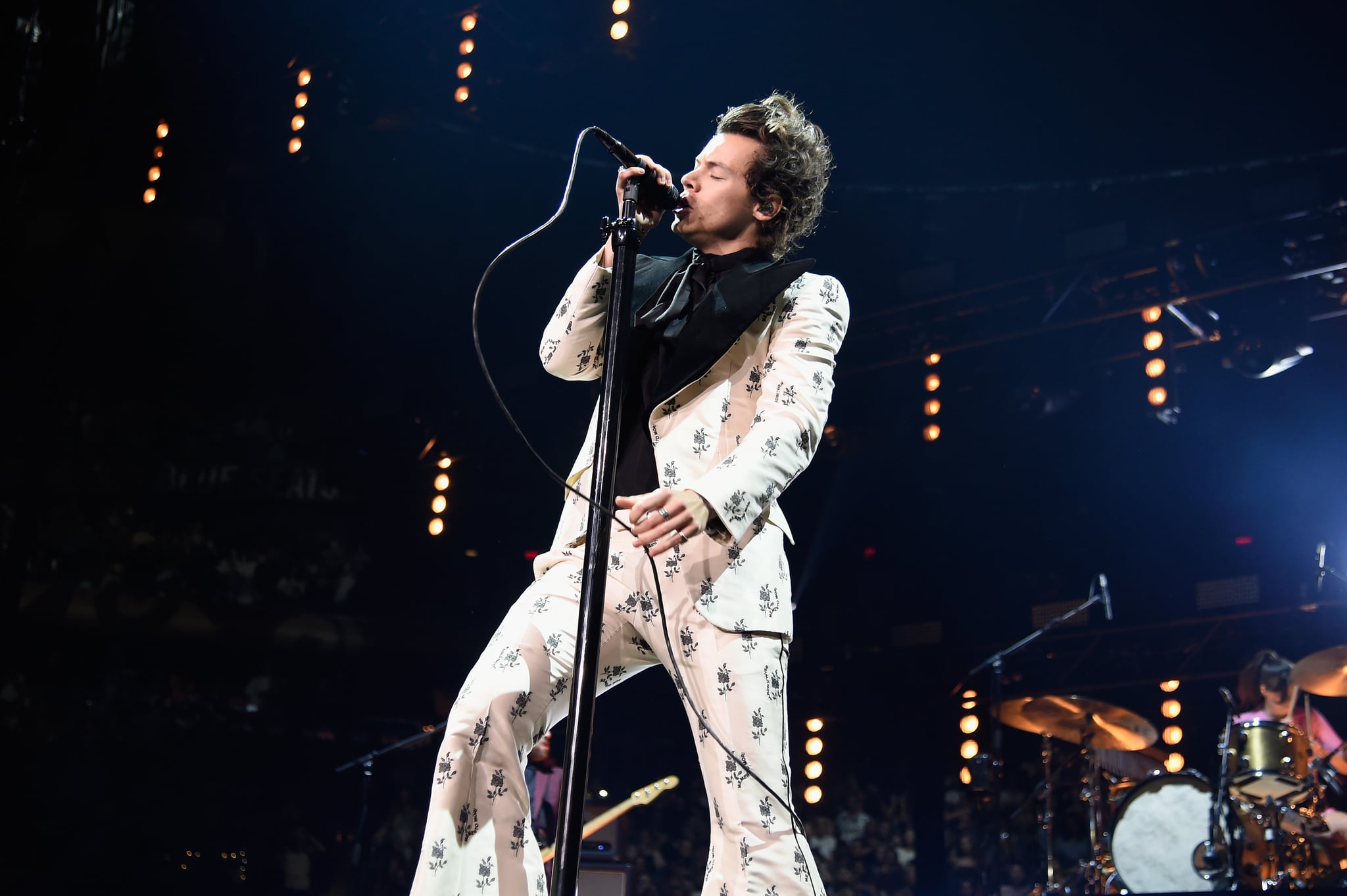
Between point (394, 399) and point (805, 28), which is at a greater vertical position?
point (805, 28)

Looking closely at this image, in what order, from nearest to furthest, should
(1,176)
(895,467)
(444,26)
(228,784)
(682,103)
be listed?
(1,176), (444,26), (682,103), (228,784), (895,467)

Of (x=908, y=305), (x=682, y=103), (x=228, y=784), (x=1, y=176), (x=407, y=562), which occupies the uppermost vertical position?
(x=682, y=103)

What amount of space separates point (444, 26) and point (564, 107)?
62 cm

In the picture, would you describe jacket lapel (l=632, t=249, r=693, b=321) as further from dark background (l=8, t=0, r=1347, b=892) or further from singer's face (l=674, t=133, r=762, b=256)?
dark background (l=8, t=0, r=1347, b=892)

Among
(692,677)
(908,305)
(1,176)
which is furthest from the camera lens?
(908,305)

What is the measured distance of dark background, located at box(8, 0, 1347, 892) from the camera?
4.98 m

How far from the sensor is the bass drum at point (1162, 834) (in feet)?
15.9

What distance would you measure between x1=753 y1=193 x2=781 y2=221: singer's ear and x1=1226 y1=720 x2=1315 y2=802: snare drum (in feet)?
13.0

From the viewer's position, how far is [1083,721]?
222 inches

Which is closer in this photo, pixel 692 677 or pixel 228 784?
pixel 692 677

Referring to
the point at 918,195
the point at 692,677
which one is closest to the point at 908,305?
the point at 918,195

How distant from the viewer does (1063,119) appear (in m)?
5.46

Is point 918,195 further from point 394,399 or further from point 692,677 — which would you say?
point 692,677

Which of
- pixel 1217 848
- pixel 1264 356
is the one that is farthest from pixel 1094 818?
pixel 1264 356
